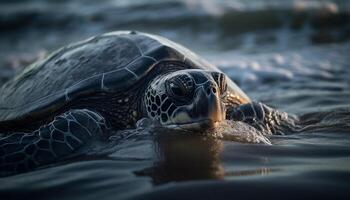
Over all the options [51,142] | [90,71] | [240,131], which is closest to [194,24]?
[90,71]

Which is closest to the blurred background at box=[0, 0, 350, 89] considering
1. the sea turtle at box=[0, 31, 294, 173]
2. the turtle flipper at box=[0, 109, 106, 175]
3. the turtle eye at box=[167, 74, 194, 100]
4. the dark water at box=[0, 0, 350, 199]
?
the dark water at box=[0, 0, 350, 199]

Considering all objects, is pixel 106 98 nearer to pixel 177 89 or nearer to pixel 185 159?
pixel 177 89

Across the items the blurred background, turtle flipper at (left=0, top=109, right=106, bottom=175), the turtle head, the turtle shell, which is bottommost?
turtle flipper at (left=0, top=109, right=106, bottom=175)

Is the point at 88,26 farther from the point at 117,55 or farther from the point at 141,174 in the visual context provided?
the point at 141,174

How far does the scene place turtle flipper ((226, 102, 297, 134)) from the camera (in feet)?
11.4

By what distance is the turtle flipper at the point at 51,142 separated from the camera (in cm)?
270

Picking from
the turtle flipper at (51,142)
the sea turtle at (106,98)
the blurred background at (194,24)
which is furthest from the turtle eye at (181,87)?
the blurred background at (194,24)

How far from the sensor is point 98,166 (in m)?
2.53

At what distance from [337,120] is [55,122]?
2.14m

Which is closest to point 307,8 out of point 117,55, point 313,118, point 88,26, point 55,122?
point 88,26

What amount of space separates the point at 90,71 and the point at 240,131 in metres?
1.21

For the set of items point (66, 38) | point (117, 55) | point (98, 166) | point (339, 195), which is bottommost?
point (339, 195)

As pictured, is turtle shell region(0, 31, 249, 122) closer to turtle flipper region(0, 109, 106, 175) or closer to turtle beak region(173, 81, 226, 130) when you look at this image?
turtle flipper region(0, 109, 106, 175)

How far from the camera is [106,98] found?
343 centimetres
